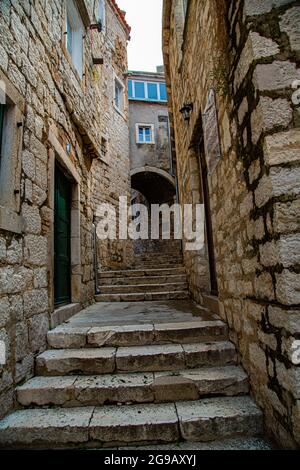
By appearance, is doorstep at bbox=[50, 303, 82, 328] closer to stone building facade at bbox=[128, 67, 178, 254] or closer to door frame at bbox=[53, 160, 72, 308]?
door frame at bbox=[53, 160, 72, 308]

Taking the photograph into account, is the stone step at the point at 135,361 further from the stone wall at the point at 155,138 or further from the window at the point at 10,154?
the stone wall at the point at 155,138

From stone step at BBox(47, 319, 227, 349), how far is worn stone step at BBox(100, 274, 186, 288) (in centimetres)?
298

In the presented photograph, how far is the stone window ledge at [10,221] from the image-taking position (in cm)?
201

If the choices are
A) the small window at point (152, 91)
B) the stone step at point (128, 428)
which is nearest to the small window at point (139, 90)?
the small window at point (152, 91)

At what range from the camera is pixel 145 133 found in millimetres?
12820

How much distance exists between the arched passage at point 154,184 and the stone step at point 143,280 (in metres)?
7.32

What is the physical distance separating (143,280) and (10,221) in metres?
3.97

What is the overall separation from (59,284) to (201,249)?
2.10 m

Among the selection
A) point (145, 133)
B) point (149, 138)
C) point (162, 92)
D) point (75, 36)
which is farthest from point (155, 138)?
point (75, 36)

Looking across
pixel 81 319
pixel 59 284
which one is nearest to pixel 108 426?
pixel 81 319

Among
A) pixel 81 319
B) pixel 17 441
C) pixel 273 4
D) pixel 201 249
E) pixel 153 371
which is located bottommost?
pixel 17 441

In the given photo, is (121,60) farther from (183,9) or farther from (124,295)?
(124,295)

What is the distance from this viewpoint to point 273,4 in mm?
1731

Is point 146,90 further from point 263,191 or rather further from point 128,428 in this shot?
point 128,428
